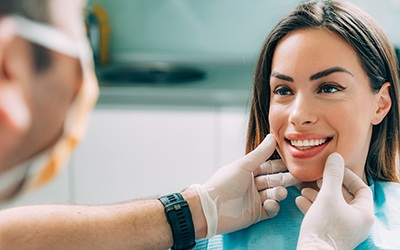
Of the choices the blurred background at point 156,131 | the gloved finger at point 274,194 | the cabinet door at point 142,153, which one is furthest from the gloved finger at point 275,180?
the cabinet door at point 142,153

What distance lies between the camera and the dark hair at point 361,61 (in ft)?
4.64

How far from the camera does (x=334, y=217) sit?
4.21 feet

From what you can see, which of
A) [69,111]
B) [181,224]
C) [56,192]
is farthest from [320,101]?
[56,192]

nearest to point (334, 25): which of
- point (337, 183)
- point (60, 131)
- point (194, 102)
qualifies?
point (337, 183)

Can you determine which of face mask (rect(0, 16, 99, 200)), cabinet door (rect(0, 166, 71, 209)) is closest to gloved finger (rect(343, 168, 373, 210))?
face mask (rect(0, 16, 99, 200))

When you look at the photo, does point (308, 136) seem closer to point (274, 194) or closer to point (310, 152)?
point (310, 152)

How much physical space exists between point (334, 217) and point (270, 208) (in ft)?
0.69

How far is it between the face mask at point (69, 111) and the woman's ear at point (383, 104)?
38.9 inches

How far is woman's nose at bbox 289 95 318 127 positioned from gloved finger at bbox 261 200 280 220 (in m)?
0.21

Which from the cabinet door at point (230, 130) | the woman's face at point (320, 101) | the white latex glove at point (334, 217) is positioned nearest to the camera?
the white latex glove at point (334, 217)

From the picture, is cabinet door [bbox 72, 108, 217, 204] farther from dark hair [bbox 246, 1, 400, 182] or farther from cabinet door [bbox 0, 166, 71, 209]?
dark hair [bbox 246, 1, 400, 182]

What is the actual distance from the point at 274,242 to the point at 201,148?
1.15 metres

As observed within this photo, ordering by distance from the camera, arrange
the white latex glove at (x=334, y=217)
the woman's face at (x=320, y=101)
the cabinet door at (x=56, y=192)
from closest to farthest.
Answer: the white latex glove at (x=334, y=217), the woman's face at (x=320, y=101), the cabinet door at (x=56, y=192)

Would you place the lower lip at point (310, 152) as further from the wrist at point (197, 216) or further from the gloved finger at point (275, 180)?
the wrist at point (197, 216)
